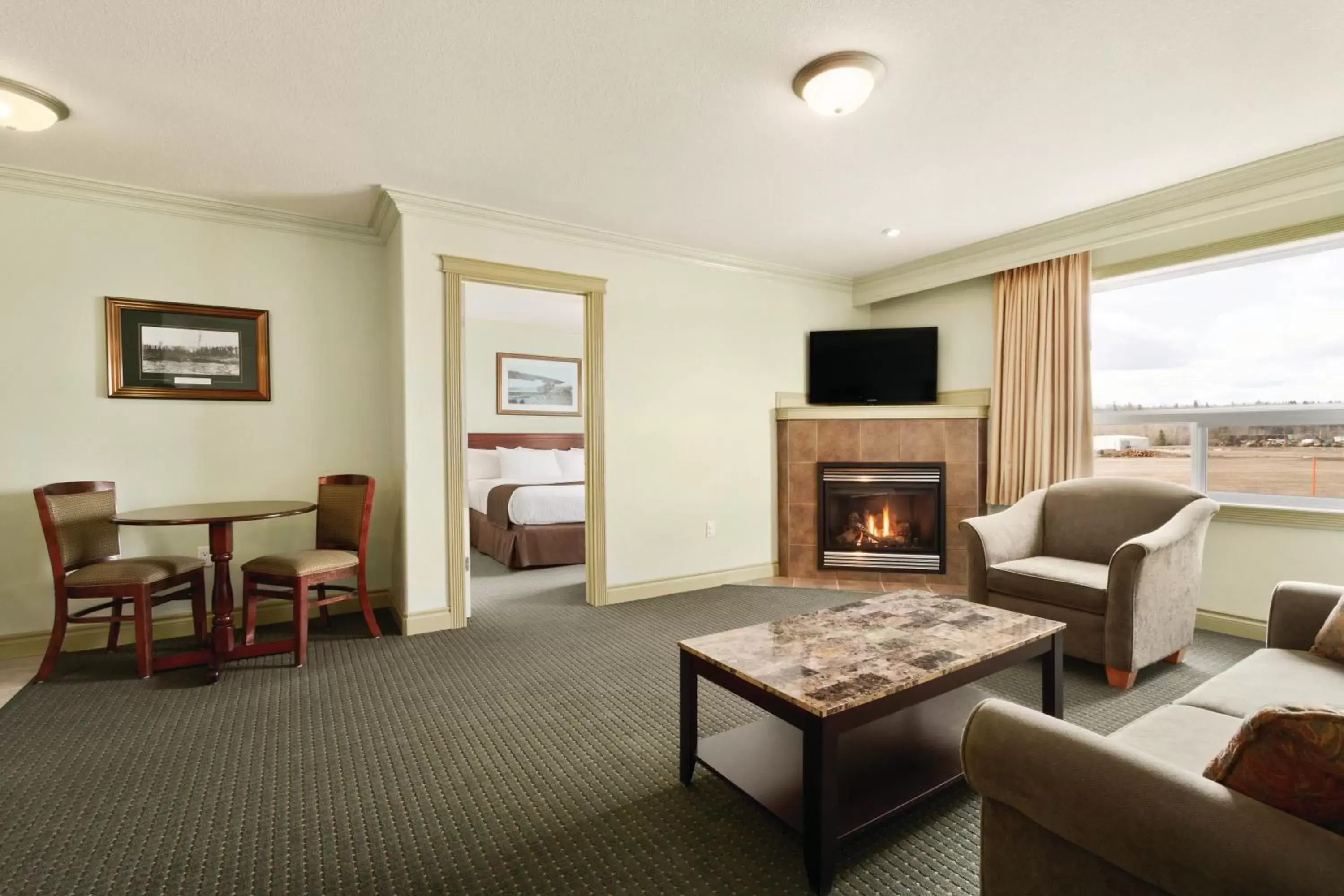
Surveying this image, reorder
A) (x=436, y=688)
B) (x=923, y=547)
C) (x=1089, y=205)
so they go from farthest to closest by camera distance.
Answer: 1. (x=923, y=547)
2. (x=1089, y=205)
3. (x=436, y=688)

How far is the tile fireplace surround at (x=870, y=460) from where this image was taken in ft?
14.7

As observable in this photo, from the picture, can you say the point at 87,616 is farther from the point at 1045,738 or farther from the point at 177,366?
the point at 1045,738

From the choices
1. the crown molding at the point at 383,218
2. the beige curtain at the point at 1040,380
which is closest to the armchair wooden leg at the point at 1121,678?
the beige curtain at the point at 1040,380

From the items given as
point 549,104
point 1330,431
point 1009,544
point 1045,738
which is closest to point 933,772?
point 1045,738

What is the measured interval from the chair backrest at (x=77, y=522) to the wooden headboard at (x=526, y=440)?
12.5 ft

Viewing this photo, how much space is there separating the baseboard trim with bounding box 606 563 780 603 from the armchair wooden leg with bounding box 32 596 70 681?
2.67m

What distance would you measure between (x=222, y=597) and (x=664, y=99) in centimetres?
306

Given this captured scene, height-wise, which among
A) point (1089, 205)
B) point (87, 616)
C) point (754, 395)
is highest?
point (1089, 205)

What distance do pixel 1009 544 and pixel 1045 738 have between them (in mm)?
2499

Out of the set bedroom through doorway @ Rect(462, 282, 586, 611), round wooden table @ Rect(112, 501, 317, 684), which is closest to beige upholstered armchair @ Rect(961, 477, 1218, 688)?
bedroom through doorway @ Rect(462, 282, 586, 611)

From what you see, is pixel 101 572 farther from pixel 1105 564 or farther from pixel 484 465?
pixel 1105 564

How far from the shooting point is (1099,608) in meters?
2.73

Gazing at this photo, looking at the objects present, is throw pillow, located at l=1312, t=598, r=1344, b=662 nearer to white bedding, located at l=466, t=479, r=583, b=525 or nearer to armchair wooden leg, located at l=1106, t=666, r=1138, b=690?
armchair wooden leg, located at l=1106, t=666, r=1138, b=690

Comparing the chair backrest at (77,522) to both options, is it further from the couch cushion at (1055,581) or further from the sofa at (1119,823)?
the couch cushion at (1055,581)
